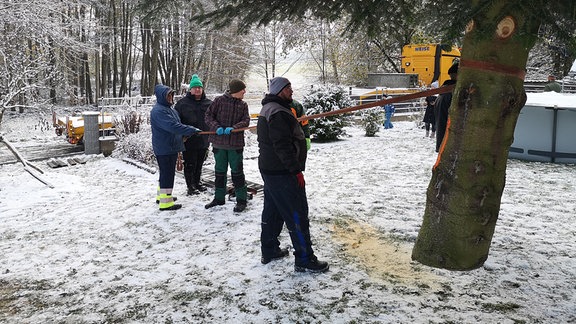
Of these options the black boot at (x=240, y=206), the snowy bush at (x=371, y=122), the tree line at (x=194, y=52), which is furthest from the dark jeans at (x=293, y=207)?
the tree line at (x=194, y=52)

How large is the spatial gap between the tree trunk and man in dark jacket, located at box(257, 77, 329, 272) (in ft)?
3.66

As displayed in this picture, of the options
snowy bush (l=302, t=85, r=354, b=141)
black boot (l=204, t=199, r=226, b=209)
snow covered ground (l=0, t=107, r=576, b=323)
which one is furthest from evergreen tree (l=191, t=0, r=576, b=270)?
snowy bush (l=302, t=85, r=354, b=141)

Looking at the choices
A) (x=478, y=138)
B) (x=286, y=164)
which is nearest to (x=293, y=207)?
(x=286, y=164)

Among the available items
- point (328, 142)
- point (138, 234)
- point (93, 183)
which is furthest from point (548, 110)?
point (93, 183)

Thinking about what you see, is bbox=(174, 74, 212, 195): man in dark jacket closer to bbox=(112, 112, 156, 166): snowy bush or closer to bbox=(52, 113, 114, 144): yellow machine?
bbox=(112, 112, 156, 166): snowy bush

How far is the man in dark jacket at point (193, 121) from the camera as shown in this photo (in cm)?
688

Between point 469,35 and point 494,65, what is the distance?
0.26 metres

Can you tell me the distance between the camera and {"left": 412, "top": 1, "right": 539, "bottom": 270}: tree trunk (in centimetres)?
275

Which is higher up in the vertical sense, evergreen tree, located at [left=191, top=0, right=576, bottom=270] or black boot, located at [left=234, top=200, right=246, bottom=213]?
evergreen tree, located at [left=191, top=0, right=576, bottom=270]

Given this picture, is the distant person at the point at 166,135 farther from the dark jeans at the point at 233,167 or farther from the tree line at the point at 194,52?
the tree line at the point at 194,52

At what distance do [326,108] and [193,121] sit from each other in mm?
6985

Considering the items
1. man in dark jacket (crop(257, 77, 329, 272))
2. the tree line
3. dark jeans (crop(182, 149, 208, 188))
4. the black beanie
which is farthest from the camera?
the tree line

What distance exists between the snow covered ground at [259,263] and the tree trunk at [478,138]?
559 mm

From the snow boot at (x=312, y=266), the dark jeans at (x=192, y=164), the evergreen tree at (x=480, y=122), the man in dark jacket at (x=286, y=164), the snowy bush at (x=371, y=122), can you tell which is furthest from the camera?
the snowy bush at (x=371, y=122)
